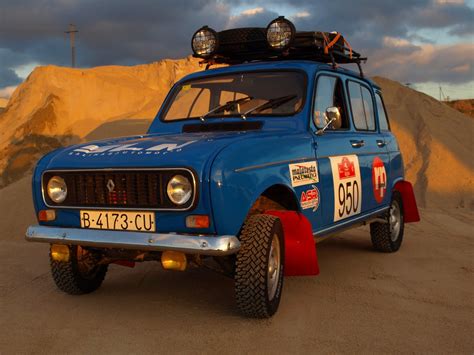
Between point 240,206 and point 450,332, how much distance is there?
1.64 metres

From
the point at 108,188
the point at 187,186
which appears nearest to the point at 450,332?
the point at 187,186

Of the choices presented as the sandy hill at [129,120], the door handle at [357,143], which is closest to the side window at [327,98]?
the door handle at [357,143]

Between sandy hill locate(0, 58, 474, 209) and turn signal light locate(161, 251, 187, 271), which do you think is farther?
sandy hill locate(0, 58, 474, 209)

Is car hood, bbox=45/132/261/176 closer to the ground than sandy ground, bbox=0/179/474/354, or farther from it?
farther from it

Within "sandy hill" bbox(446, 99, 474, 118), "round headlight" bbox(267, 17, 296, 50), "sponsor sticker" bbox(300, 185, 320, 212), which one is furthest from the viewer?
"sandy hill" bbox(446, 99, 474, 118)

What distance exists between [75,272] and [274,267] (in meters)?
1.66

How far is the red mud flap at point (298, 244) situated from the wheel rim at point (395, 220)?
2867 millimetres

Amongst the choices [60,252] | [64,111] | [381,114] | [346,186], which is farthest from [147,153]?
[64,111]

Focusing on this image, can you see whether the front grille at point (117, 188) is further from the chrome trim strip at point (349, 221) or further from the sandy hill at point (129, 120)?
the sandy hill at point (129, 120)

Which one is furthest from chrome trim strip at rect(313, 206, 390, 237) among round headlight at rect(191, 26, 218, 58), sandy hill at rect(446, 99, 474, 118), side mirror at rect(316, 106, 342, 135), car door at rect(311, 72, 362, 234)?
sandy hill at rect(446, 99, 474, 118)

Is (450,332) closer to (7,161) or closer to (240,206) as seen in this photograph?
(240,206)

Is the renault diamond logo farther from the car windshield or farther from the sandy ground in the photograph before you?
the car windshield

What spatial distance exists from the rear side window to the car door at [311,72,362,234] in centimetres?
25

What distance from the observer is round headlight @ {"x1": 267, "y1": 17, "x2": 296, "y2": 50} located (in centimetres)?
557
